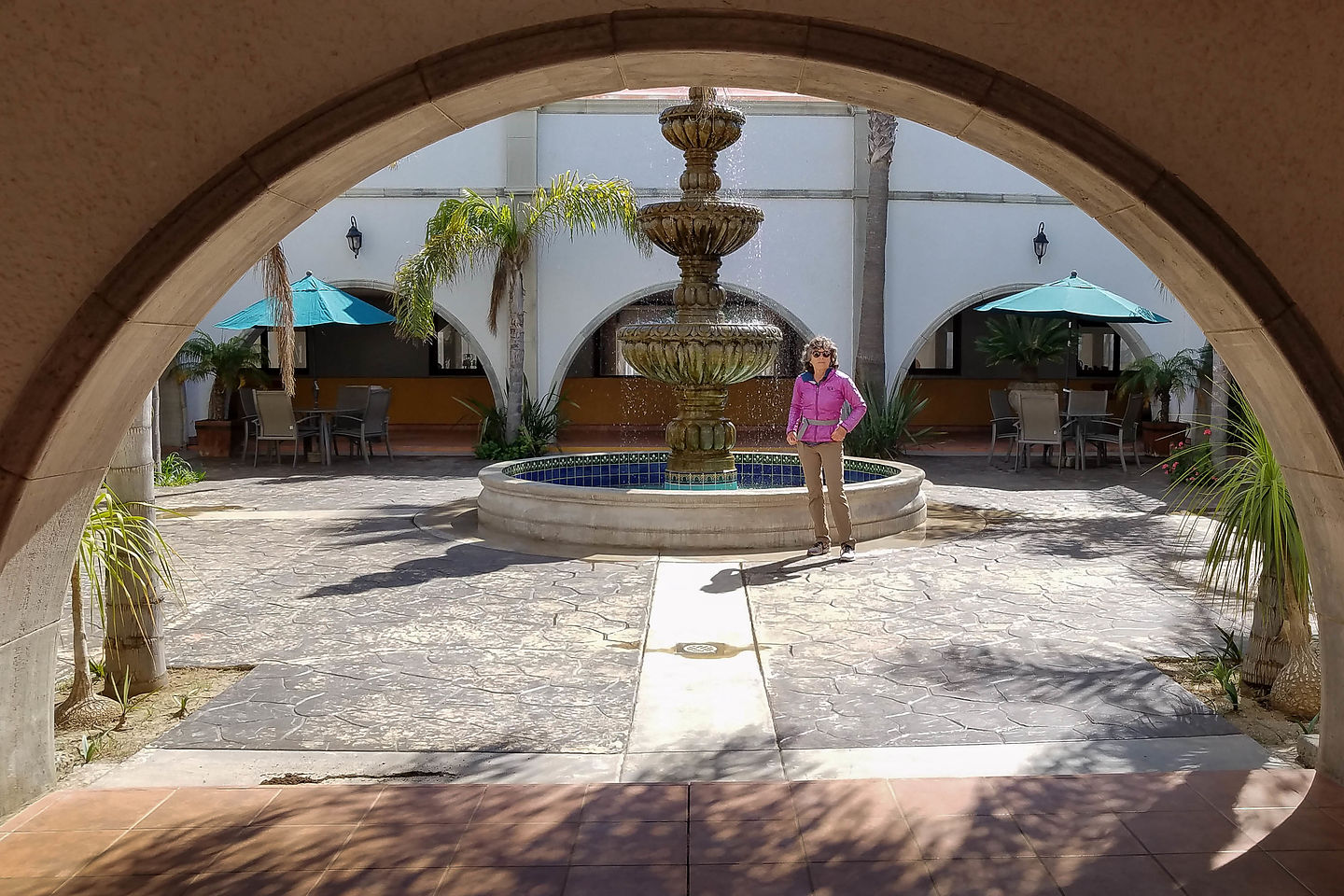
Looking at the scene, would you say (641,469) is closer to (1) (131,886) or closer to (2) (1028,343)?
(2) (1028,343)

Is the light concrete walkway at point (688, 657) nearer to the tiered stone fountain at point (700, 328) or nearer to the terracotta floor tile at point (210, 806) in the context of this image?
the terracotta floor tile at point (210, 806)

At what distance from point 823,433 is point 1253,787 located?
4.37 meters

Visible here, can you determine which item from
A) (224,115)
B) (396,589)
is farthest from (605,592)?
(224,115)

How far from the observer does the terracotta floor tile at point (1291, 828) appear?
3.23m

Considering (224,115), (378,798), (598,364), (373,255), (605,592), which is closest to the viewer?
(224,115)

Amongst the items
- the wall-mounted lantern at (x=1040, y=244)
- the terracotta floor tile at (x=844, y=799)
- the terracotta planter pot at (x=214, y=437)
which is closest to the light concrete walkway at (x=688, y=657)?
the terracotta floor tile at (x=844, y=799)

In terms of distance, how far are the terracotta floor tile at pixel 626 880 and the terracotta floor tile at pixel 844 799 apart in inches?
23.3

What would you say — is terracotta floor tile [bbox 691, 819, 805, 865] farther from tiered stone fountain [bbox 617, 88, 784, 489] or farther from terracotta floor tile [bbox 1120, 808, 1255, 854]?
tiered stone fountain [bbox 617, 88, 784, 489]

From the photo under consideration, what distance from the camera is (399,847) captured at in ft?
10.7

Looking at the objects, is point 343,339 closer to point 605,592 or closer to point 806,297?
point 806,297

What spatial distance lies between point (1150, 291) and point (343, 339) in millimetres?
13975

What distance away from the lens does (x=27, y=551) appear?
3410 mm

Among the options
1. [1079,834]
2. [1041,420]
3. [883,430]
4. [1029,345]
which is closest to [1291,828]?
[1079,834]

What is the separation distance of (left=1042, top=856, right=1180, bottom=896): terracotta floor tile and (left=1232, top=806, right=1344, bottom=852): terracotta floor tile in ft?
1.32
